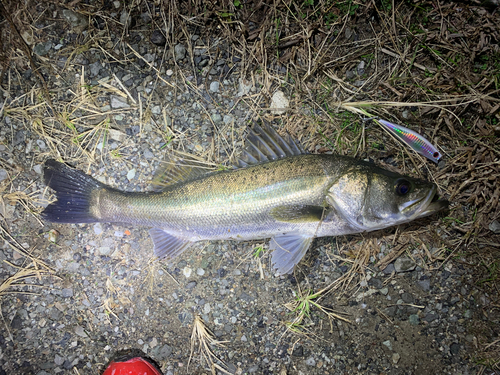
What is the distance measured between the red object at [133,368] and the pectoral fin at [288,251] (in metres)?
1.76

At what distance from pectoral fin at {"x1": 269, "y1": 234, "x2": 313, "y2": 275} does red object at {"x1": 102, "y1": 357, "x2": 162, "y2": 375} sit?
5.78 feet

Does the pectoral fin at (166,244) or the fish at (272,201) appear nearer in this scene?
the fish at (272,201)

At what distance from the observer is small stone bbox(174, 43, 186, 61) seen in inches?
131

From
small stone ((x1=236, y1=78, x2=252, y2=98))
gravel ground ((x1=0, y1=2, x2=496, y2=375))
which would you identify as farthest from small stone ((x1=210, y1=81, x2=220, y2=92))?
small stone ((x1=236, y1=78, x2=252, y2=98))

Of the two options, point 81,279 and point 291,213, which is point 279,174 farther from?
point 81,279

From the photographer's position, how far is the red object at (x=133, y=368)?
324 centimetres

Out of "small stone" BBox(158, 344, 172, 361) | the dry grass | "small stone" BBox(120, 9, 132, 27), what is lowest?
"small stone" BBox(158, 344, 172, 361)

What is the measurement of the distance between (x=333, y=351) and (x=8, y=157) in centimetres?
416

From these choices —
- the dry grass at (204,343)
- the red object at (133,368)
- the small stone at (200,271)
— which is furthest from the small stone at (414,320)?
the red object at (133,368)

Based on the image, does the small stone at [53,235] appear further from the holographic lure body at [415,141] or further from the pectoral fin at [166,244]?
the holographic lure body at [415,141]

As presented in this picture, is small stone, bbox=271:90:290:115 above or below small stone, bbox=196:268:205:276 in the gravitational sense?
above

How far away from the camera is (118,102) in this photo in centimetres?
342

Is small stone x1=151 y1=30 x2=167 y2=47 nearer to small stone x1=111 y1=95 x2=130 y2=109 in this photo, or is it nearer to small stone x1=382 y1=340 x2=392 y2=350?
small stone x1=111 y1=95 x2=130 y2=109

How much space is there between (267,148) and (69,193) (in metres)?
2.09
